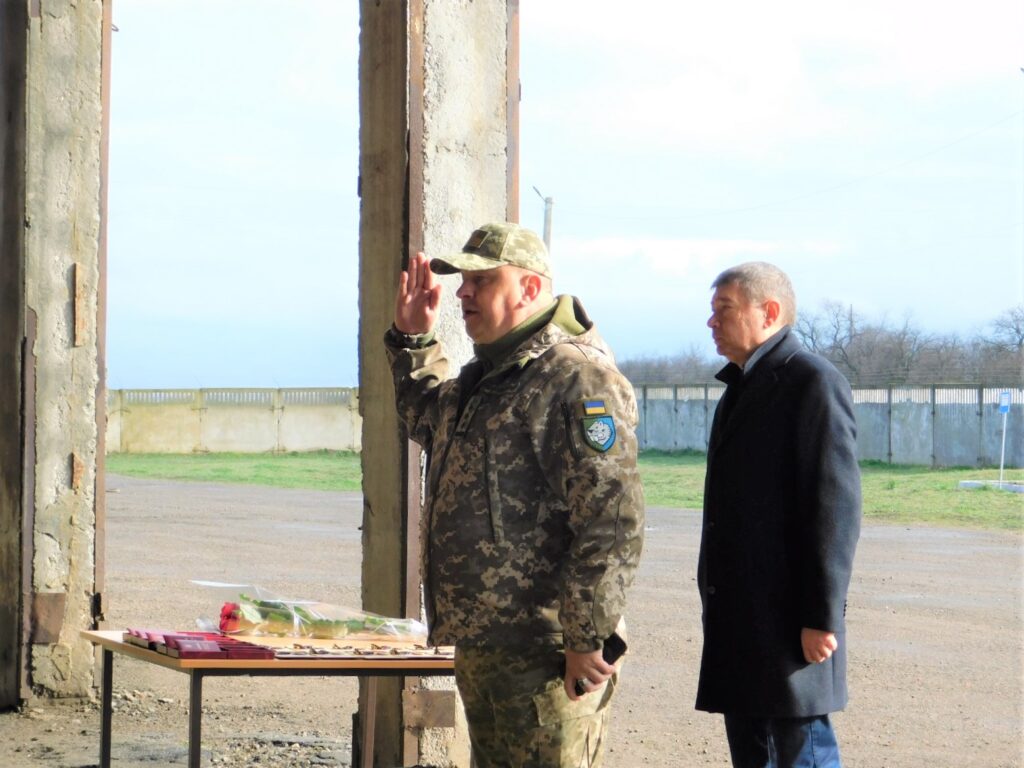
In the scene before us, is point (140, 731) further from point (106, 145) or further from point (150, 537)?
point (150, 537)

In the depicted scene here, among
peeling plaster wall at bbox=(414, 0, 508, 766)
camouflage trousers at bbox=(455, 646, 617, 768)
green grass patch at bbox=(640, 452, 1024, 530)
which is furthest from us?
green grass patch at bbox=(640, 452, 1024, 530)

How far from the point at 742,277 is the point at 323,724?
3895 millimetres

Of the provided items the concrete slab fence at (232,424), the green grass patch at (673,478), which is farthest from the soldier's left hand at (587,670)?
the concrete slab fence at (232,424)

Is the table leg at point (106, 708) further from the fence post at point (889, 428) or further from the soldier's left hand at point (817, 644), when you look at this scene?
the fence post at point (889, 428)

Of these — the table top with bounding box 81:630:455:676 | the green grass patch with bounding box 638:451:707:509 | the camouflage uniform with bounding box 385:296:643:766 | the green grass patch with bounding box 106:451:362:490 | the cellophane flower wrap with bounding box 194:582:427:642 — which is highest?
the camouflage uniform with bounding box 385:296:643:766

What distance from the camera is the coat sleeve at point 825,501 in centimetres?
363

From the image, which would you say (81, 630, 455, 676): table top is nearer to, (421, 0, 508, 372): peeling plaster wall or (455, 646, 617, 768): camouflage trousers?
(455, 646, 617, 768): camouflage trousers

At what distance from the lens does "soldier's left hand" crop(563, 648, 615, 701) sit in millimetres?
3096

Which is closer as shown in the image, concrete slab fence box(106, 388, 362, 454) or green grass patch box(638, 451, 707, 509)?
green grass patch box(638, 451, 707, 509)

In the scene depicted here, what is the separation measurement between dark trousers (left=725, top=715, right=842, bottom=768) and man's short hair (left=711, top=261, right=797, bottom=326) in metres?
1.10

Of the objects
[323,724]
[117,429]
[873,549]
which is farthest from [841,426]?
[117,429]

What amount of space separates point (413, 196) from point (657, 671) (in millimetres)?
4619

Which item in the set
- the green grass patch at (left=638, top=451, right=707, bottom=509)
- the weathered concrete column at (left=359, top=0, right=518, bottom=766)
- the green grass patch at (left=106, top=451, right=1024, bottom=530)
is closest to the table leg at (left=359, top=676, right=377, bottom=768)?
the weathered concrete column at (left=359, top=0, right=518, bottom=766)

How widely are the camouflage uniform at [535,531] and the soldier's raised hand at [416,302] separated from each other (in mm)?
539
